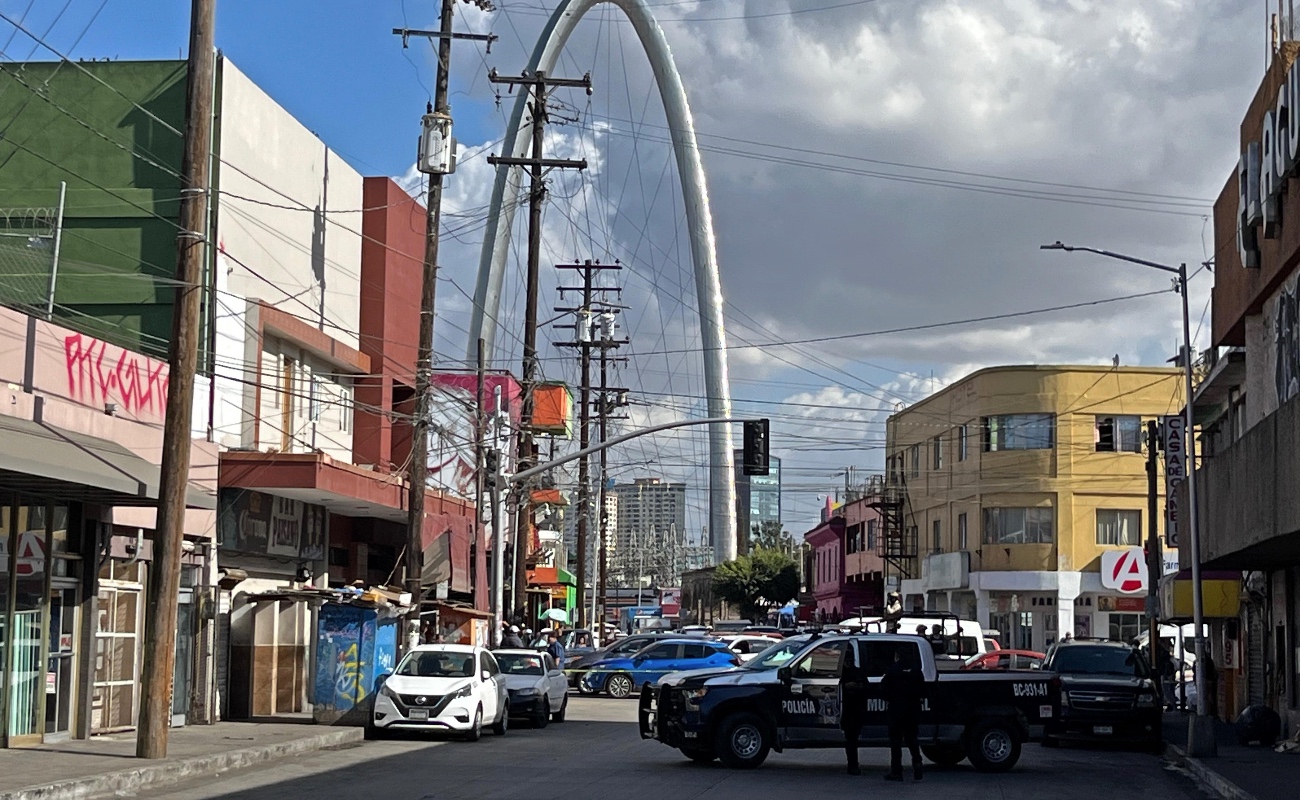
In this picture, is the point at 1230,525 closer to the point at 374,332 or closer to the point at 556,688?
the point at 556,688

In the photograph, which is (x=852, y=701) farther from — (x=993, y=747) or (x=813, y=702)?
(x=993, y=747)

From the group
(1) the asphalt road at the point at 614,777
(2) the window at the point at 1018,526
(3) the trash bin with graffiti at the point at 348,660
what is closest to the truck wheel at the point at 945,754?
(1) the asphalt road at the point at 614,777

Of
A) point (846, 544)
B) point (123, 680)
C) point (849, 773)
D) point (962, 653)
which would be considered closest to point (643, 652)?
point (962, 653)

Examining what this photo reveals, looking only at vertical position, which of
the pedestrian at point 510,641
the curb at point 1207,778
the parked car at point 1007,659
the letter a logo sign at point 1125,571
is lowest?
the curb at point 1207,778

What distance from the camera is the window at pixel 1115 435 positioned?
6425 centimetres

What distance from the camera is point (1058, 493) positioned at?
64.1 metres

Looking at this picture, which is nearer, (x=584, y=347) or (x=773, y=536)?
(x=584, y=347)

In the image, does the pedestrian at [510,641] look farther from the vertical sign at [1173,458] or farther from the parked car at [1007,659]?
the vertical sign at [1173,458]

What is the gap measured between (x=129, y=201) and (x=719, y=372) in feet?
162

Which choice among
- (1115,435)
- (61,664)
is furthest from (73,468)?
(1115,435)

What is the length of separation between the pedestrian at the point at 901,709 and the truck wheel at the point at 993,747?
2043mm

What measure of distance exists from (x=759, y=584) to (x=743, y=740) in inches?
3789

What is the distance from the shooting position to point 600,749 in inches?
1031

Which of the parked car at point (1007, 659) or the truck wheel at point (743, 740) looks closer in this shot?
the truck wheel at point (743, 740)
